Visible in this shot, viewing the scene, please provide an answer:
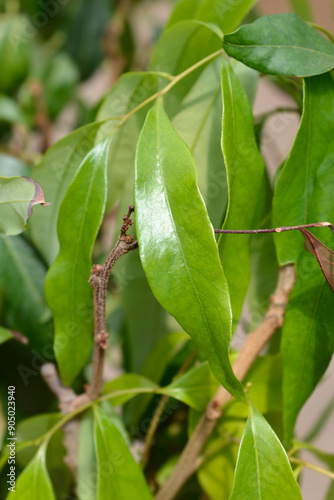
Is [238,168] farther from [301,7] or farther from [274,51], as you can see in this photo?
[301,7]

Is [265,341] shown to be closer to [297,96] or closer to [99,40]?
[297,96]

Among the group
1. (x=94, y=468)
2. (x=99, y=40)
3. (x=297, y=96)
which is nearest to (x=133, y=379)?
(x=94, y=468)

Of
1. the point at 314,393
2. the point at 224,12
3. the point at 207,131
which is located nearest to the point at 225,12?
the point at 224,12

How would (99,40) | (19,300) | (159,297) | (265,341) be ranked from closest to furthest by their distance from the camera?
1. (159,297)
2. (265,341)
3. (19,300)
4. (99,40)

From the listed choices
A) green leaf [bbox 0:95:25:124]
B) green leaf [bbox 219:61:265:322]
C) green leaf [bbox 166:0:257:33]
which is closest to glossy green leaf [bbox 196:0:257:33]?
green leaf [bbox 166:0:257:33]

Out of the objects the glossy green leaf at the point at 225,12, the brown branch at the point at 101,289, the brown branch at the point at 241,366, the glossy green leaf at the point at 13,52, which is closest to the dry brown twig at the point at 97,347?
the brown branch at the point at 101,289
